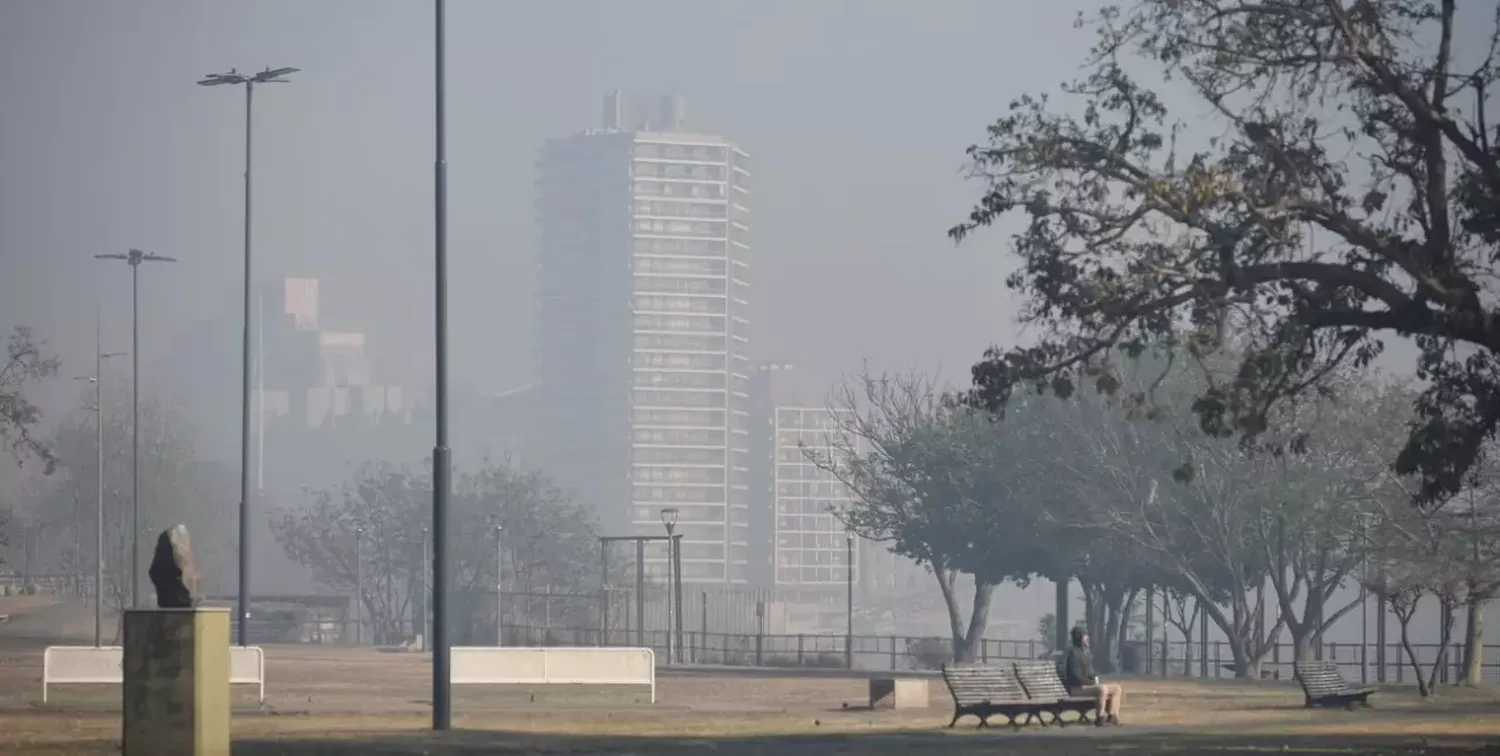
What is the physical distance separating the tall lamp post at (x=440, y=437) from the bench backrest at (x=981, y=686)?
6998 mm

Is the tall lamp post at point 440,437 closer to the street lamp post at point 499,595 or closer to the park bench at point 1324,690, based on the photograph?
the park bench at point 1324,690

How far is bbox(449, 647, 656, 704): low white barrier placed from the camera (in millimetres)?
41562

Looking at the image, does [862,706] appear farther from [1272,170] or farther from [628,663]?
[1272,170]

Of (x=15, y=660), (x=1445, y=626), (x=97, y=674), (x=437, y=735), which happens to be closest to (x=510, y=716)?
(x=437, y=735)

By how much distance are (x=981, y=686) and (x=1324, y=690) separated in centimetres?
970

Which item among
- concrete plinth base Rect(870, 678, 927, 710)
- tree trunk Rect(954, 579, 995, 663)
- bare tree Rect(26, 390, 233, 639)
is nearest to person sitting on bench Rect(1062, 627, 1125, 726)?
concrete plinth base Rect(870, 678, 927, 710)

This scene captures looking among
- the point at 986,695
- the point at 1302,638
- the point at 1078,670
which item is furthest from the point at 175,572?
the point at 1302,638

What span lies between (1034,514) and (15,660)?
102 ft

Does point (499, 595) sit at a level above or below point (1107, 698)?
below

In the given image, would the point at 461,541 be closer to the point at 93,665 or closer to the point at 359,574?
the point at 359,574

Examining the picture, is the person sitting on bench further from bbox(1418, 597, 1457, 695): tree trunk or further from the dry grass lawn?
bbox(1418, 597, 1457, 695): tree trunk

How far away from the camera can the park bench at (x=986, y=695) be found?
31375 millimetres

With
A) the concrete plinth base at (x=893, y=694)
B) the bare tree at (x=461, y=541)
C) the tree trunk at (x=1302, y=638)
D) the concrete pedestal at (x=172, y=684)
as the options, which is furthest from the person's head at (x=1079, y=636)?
the bare tree at (x=461, y=541)

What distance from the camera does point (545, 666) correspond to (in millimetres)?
42688
